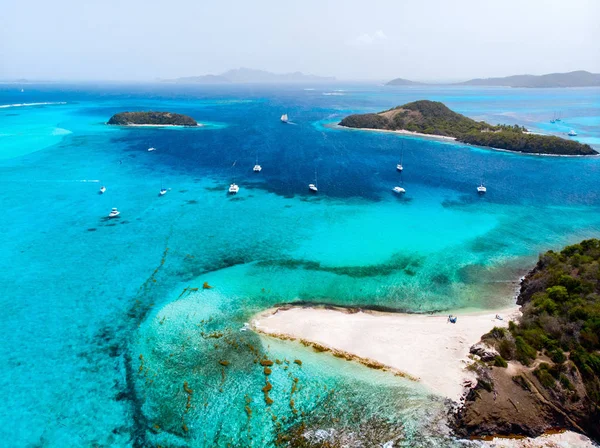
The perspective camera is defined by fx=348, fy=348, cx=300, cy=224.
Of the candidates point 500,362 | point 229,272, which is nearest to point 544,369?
point 500,362

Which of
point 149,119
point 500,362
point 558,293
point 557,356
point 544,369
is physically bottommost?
point 500,362

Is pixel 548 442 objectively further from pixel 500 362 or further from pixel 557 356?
pixel 557 356

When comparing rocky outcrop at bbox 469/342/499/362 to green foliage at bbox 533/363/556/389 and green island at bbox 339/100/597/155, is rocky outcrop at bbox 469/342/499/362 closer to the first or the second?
green foliage at bbox 533/363/556/389

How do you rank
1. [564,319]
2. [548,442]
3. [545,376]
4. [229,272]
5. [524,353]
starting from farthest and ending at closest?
[229,272] < [564,319] < [524,353] < [545,376] < [548,442]

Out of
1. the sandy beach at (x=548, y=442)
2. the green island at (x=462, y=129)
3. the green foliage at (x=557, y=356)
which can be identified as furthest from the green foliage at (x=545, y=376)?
the green island at (x=462, y=129)

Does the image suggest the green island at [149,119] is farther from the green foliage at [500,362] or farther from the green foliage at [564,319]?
the green foliage at [500,362]
